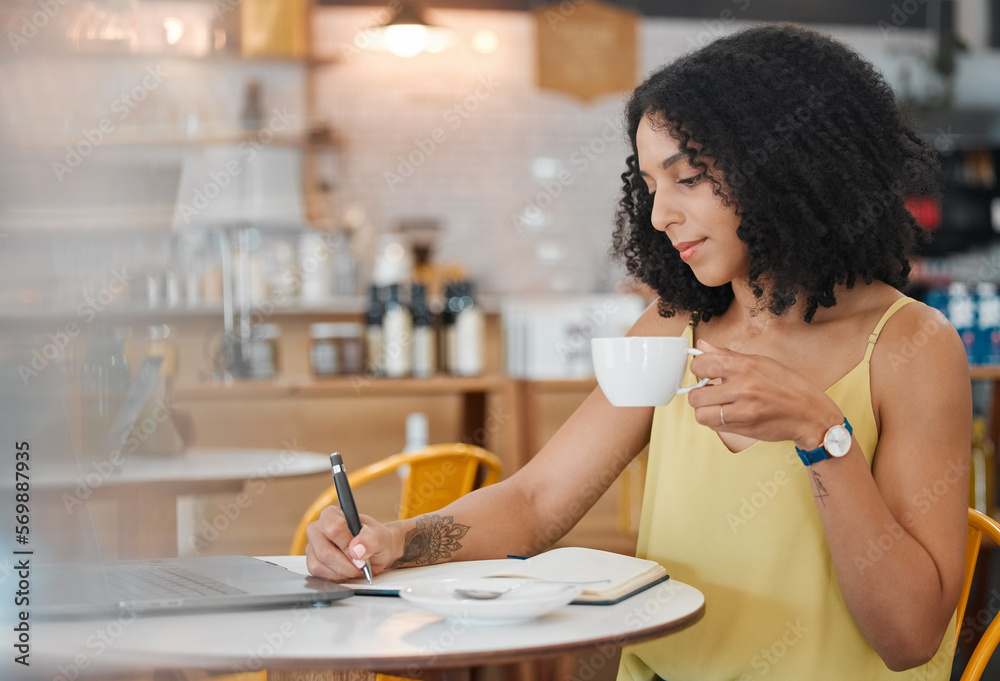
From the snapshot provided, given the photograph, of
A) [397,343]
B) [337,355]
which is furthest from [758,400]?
[337,355]

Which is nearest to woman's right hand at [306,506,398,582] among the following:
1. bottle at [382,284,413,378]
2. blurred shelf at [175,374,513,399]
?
blurred shelf at [175,374,513,399]

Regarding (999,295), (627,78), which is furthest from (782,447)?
(627,78)

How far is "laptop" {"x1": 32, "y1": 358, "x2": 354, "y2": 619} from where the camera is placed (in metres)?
0.59

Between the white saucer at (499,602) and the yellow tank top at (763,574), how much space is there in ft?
0.99

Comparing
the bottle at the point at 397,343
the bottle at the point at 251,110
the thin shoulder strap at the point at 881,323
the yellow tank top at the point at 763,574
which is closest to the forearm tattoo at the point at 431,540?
the yellow tank top at the point at 763,574

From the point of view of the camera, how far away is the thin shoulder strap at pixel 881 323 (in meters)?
1.05

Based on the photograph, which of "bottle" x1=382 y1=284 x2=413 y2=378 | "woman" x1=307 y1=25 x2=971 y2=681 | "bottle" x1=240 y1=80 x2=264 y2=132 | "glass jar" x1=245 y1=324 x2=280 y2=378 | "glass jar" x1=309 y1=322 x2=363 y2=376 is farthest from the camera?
"bottle" x1=240 y1=80 x2=264 y2=132

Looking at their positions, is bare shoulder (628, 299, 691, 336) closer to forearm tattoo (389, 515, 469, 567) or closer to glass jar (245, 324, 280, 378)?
forearm tattoo (389, 515, 469, 567)

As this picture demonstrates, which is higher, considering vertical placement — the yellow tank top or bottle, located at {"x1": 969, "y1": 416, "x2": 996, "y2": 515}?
the yellow tank top

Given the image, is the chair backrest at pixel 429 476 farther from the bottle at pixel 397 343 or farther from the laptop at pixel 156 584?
the bottle at pixel 397 343

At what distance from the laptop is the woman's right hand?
Answer: 15mm

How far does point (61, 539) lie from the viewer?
59 cm

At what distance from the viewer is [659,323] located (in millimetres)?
1282

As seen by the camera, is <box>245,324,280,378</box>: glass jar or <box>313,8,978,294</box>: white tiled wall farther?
<box>313,8,978,294</box>: white tiled wall
